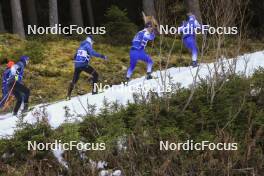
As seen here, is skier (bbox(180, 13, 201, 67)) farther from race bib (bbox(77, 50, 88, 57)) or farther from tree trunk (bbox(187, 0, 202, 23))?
tree trunk (bbox(187, 0, 202, 23))

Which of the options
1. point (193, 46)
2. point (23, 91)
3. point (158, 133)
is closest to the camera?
point (158, 133)

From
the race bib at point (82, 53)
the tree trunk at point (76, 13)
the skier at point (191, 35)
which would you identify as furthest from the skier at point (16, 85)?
the tree trunk at point (76, 13)

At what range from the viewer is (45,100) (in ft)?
58.4

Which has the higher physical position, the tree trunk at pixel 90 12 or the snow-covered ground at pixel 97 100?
the tree trunk at pixel 90 12

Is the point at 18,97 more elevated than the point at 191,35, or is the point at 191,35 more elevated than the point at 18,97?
the point at 191,35

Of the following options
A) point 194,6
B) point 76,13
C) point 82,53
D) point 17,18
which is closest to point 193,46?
point 82,53

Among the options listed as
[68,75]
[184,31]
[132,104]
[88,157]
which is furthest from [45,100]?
[88,157]

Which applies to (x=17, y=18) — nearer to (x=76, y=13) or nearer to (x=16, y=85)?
(x=76, y=13)

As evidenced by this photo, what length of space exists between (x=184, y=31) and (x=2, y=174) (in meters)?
8.54

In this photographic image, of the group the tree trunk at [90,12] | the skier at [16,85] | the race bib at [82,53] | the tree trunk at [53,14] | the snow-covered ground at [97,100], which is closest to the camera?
the snow-covered ground at [97,100]

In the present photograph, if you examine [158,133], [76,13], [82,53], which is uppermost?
[76,13]

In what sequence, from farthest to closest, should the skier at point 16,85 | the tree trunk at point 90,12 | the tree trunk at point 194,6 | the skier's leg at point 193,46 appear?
the tree trunk at point 90,12
the tree trunk at point 194,6
the skier's leg at point 193,46
the skier at point 16,85

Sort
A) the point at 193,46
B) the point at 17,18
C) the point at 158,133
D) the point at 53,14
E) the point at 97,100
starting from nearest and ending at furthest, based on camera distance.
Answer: the point at 158,133, the point at 97,100, the point at 193,46, the point at 17,18, the point at 53,14

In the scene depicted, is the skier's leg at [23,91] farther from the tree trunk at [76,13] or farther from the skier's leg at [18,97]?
the tree trunk at [76,13]
